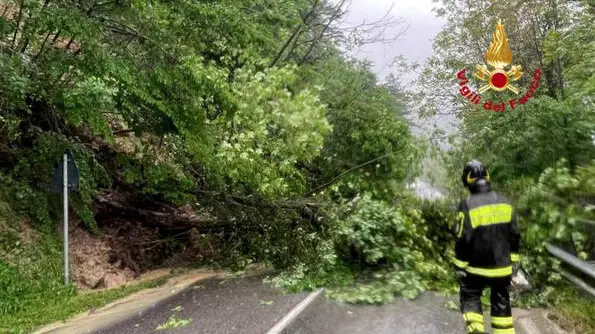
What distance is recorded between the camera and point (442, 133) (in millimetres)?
11539

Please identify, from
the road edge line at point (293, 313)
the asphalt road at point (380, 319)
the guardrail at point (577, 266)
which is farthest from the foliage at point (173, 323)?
the guardrail at point (577, 266)

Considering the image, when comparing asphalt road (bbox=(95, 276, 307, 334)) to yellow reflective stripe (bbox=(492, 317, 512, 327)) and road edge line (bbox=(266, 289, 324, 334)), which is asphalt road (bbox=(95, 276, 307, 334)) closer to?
road edge line (bbox=(266, 289, 324, 334))

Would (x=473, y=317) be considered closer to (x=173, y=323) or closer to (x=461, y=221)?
(x=461, y=221)

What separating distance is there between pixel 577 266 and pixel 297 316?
300 centimetres

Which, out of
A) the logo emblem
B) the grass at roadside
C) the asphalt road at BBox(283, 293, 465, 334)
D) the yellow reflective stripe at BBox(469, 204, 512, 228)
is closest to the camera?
the yellow reflective stripe at BBox(469, 204, 512, 228)

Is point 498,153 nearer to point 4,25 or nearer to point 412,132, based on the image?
point 412,132

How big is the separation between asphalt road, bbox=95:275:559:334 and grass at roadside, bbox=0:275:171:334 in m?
1.38

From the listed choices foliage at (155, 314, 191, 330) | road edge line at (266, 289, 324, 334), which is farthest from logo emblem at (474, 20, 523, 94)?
foliage at (155, 314, 191, 330)

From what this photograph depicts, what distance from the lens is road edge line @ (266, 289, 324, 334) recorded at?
18.3ft

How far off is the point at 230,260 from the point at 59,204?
3.71m

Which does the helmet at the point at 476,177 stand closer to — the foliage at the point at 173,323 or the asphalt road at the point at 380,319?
the asphalt road at the point at 380,319

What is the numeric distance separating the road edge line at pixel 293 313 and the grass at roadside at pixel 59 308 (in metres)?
3.28

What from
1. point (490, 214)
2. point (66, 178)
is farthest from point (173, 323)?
point (66, 178)

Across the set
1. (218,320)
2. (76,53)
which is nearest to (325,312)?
(218,320)
